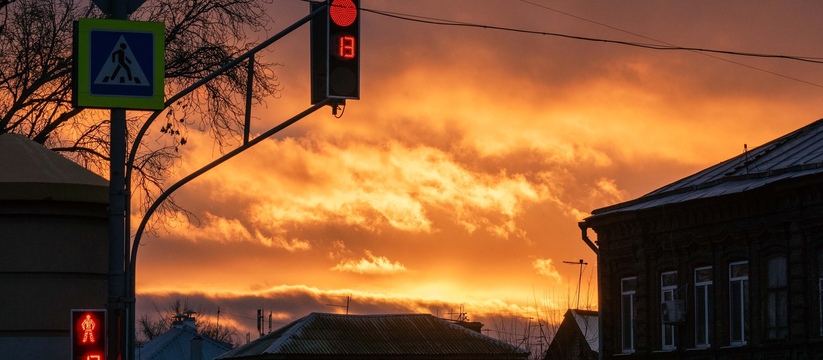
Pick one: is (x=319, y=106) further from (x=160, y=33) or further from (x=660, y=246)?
(x=660, y=246)

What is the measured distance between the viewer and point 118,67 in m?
11.5

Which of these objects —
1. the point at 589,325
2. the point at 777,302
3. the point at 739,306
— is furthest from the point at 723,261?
the point at 589,325

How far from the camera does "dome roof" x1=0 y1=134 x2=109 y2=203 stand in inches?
459

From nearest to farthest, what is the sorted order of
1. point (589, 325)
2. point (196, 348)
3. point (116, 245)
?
1. point (116, 245)
2. point (589, 325)
3. point (196, 348)

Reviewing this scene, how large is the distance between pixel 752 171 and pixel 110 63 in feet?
81.4

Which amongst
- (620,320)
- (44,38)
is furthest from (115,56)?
(620,320)

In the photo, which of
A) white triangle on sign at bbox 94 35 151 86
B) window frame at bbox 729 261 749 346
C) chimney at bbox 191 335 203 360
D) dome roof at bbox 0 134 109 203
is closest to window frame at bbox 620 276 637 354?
window frame at bbox 729 261 749 346

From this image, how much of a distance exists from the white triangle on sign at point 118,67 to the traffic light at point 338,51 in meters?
2.28

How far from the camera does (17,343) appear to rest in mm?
11469

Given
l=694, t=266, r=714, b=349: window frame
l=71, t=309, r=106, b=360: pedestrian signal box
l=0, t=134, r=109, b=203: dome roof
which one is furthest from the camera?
l=694, t=266, r=714, b=349: window frame

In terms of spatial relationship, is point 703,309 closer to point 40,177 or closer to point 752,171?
point 752,171

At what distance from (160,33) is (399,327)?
53.4 metres

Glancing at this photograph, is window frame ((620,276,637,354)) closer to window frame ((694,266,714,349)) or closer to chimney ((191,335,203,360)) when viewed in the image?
window frame ((694,266,714,349))

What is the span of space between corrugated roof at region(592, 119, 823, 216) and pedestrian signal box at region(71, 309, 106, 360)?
833 inches
